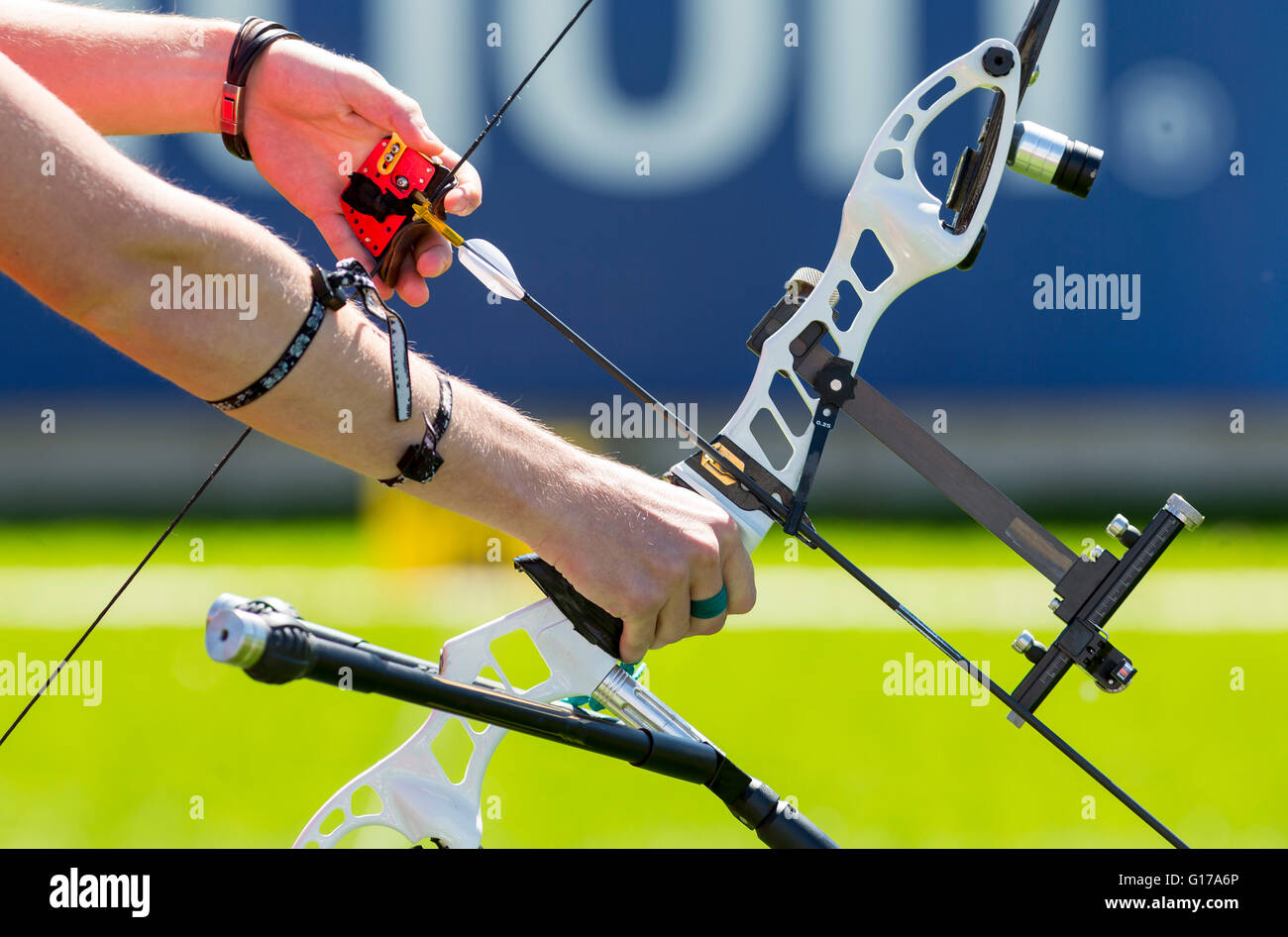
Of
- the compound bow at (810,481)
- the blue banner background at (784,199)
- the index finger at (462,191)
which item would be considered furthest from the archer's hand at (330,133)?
the blue banner background at (784,199)

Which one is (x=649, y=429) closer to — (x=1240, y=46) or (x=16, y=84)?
(x=1240, y=46)

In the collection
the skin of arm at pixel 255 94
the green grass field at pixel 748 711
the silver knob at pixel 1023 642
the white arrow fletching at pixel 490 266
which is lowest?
the green grass field at pixel 748 711

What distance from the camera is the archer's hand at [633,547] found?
1.56 m

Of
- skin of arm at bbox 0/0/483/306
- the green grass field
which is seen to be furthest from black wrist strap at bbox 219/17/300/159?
the green grass field

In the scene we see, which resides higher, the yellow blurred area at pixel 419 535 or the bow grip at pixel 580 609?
the bow grip at pixel 580 609

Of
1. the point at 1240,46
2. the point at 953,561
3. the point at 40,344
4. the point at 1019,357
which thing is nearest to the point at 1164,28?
the point at 1240,46

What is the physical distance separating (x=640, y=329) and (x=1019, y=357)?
1.59 meters

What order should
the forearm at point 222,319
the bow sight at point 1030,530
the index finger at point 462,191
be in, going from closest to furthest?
the forearm at point 222,319
the bow sight at point 1030,530
the index finger at point 462,191

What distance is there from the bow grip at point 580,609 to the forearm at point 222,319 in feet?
0.36

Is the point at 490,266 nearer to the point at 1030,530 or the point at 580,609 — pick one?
the point at 580,609

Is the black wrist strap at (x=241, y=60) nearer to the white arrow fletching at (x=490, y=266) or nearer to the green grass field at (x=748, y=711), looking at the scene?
the white arrow fletching at (x=490, y=266)

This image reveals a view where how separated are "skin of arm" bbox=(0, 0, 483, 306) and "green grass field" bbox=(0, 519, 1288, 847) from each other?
5.12ft

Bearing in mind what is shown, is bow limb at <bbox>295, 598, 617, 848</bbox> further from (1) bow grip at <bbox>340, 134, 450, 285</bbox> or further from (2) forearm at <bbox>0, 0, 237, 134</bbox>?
(2) forearm at <bbox>0, 0, 237, 134</bbox>

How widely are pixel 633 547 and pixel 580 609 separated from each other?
144 mm
